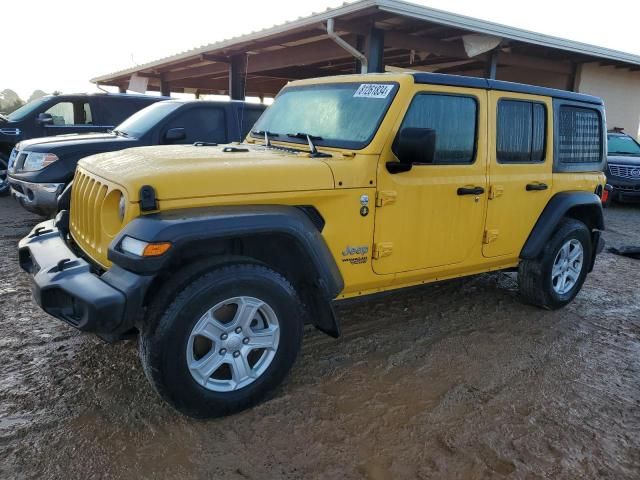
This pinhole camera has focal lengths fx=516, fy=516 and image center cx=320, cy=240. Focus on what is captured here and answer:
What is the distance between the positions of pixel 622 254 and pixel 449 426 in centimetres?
547

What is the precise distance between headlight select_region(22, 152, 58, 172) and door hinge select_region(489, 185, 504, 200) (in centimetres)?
510

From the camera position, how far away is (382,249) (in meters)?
3.31

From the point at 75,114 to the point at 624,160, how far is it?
1116 centimetres

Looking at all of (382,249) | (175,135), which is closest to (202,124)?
(175,135)

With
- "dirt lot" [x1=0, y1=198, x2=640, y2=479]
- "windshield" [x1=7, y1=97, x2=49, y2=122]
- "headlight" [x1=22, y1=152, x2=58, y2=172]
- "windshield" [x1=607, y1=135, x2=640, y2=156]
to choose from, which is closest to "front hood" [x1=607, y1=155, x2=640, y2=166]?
"windshield" [x1=607, y1=135, x2=640, y2=156]

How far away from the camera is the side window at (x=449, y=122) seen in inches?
136

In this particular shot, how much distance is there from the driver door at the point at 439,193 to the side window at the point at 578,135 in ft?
3.56

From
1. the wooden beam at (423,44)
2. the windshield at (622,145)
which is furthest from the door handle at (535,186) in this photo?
the windshield at (622,145)

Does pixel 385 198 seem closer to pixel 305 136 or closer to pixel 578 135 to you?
pixel 305 136

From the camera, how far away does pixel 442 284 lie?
5.27 metres

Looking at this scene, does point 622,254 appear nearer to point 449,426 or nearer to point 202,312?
point 449,426

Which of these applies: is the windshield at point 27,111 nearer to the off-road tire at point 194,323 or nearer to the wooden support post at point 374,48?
the wooden support post at point 374,48

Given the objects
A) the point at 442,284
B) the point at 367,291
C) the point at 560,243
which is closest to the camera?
the point at 367,291

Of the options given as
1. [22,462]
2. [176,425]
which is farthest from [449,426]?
[22,462]
